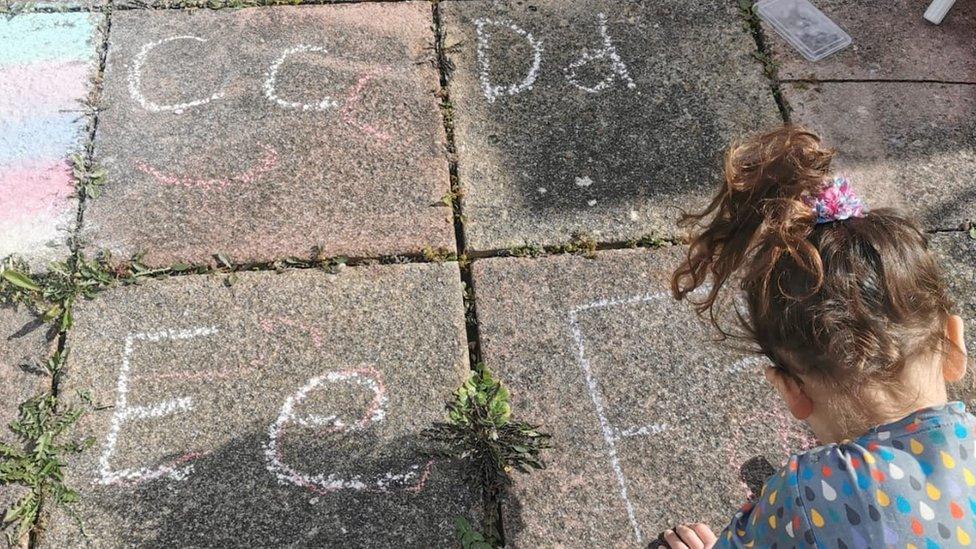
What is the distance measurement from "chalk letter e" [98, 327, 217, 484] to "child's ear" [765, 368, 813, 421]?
4.69 feet

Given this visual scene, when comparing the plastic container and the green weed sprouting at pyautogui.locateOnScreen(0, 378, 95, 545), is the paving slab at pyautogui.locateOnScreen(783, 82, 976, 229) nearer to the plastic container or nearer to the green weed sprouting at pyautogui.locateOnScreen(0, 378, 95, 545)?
the plastic container

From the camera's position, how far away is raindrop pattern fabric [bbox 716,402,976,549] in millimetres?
1546

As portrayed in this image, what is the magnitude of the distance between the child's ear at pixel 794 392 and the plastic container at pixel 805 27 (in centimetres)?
180

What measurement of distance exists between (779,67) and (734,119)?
1.10ft

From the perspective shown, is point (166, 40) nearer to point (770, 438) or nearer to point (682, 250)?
point (682, 250)

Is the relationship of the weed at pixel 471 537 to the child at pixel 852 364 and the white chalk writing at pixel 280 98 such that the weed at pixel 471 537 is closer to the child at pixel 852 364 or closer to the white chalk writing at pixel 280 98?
the child at pixel 852 364

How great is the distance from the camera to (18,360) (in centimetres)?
246

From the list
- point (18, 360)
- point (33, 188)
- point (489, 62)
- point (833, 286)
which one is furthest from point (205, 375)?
point (833, 286)

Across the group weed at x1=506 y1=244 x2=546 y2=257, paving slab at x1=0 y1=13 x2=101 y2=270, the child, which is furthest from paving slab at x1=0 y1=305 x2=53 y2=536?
the child

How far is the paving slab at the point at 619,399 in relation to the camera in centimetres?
226

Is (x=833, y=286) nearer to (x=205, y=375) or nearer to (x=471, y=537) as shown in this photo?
(x=471, y=537)

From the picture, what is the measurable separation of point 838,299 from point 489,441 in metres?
1.00

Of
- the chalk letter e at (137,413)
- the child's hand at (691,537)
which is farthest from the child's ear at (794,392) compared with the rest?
the chalk letter e at (137,413)

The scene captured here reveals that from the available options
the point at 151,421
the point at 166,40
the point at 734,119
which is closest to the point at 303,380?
the point at 151,421
